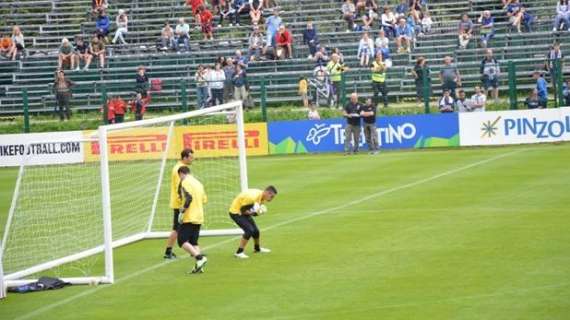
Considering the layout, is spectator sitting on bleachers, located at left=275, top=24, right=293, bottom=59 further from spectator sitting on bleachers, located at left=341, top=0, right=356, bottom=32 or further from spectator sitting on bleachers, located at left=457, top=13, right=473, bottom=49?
spectator sitting on bleachers, located at left=457, top=13, right=473, bottom=49

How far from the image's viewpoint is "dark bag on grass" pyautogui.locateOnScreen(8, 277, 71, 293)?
1872 cm

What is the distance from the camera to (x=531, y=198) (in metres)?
26.5

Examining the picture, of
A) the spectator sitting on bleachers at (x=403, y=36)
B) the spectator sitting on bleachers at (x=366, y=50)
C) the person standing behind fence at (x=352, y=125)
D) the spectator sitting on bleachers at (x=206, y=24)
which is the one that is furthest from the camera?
the spectator sitting on bleachers at (x=206, y=24)

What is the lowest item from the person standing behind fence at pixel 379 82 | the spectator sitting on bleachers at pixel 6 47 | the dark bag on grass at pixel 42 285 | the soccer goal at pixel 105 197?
the dark bag on grass at pixel 42 285

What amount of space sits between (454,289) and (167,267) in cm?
555

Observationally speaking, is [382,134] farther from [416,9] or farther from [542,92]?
[416,9]

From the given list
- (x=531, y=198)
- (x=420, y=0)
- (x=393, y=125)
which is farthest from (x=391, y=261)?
(x=420, y=0)

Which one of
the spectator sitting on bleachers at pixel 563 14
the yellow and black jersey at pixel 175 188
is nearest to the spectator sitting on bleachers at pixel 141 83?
the spectator sitting on bleachers at pixel 563 14

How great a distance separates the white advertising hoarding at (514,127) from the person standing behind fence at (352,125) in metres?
3.60

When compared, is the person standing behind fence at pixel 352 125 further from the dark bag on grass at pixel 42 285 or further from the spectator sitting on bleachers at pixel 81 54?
the dark bag on grass at pixel 42 285

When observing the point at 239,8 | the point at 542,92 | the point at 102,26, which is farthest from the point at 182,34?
the point at 542,92

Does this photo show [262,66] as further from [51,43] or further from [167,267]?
[167,267]

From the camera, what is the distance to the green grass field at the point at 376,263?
16.1 meters

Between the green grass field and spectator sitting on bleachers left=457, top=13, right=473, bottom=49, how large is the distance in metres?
15.7
